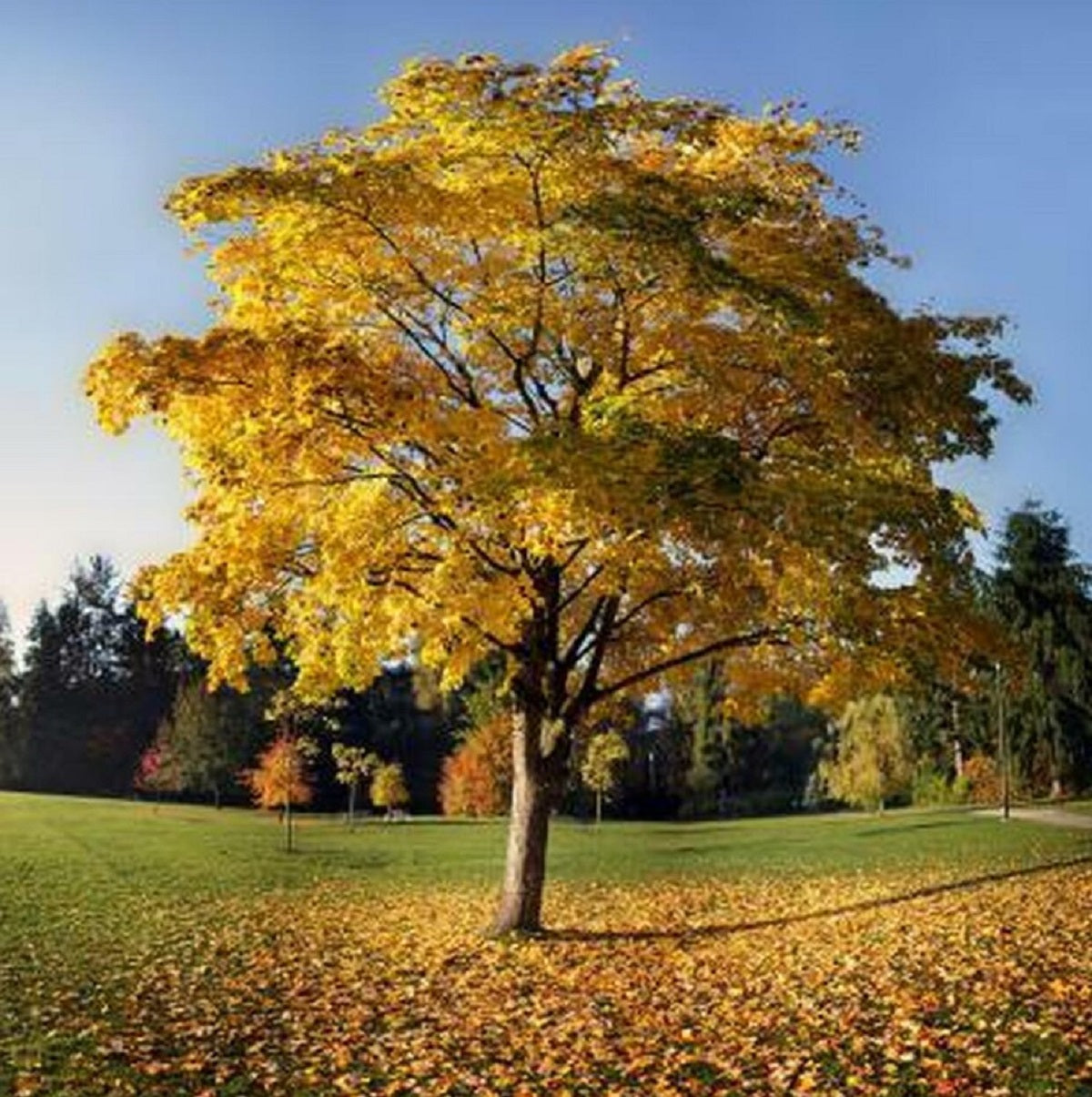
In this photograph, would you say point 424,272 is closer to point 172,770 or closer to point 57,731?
point 172,770

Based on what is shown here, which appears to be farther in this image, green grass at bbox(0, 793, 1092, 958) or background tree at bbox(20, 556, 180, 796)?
background tree at bbox(20, 556, 180, 796)

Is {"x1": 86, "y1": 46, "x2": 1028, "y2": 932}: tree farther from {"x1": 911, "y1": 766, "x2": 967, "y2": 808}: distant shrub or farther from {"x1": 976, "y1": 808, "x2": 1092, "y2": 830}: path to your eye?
{"x1": 911, "y1": 766, "x2": 967, "y2": 808}: distant shrub

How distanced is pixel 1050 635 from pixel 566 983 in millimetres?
49607

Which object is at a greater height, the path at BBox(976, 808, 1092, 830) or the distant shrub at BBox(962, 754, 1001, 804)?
the distant shrub at BBox(962, 754, 1001, 804)

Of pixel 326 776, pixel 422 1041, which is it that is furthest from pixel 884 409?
pixel 326 776

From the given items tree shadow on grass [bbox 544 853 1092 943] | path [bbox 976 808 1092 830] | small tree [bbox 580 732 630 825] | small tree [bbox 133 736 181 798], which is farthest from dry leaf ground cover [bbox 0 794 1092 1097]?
small tree [bbox 133 736 181 798]

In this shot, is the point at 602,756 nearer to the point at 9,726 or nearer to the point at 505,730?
the point at 505,730

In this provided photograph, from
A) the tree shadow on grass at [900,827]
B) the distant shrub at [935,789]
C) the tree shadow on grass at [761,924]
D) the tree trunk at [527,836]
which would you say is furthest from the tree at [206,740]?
the tree trunk at [527,836]

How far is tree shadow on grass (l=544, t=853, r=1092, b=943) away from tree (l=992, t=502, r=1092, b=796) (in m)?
37.5

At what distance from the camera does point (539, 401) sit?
17.5 meters

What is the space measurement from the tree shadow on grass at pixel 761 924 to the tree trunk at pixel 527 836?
20.8 inches

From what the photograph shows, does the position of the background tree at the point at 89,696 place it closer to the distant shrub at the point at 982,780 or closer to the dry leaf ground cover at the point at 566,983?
the distant shrub at the point at 982,780

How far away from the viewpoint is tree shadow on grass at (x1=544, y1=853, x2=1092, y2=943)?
17.9 meters

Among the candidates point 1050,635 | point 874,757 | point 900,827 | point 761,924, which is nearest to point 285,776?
point 900,827
